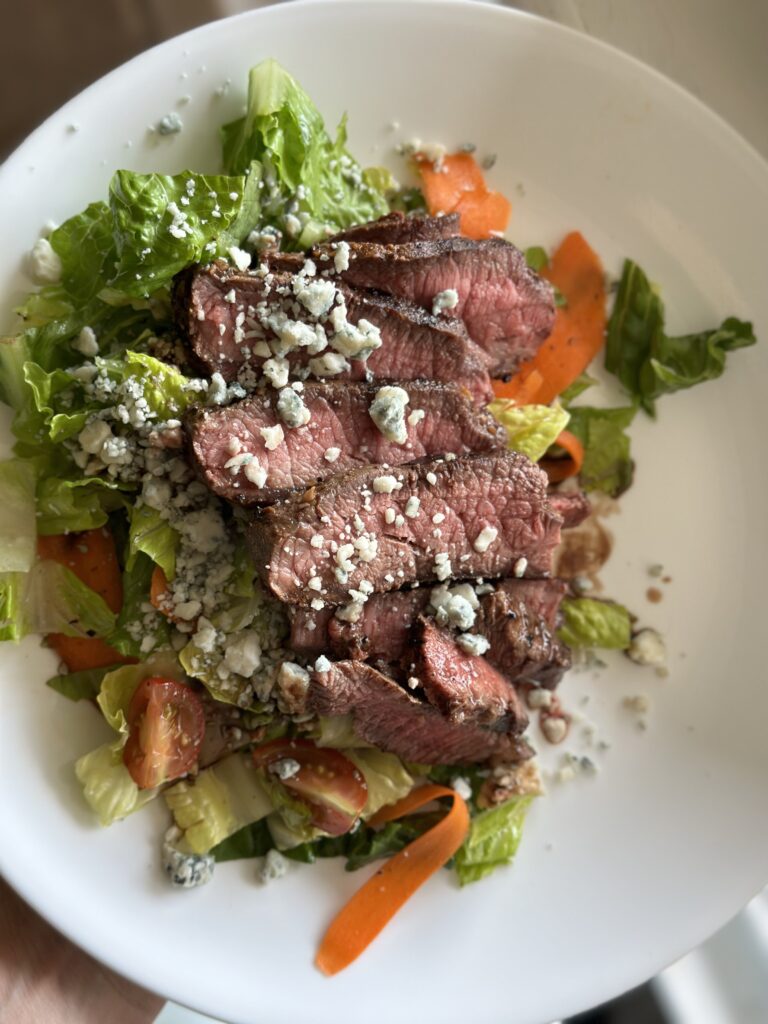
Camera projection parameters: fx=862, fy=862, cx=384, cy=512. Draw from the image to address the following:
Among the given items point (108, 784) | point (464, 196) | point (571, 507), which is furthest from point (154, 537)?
point (464, 196)

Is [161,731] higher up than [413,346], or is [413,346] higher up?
[413,346]

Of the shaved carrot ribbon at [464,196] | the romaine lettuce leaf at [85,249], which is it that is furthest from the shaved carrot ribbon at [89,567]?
the shaved carrot ribbon at [464,196]

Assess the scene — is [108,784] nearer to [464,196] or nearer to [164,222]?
[164,222]

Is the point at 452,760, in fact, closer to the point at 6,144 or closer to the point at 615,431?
the point at 615,431

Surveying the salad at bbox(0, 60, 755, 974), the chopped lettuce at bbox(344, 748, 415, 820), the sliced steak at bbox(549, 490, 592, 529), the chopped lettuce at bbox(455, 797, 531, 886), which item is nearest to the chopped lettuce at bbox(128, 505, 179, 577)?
the salad at bbox(0, 60, 755, 974)

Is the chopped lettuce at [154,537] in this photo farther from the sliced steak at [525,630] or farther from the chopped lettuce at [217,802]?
the sliced steak at [525,630]

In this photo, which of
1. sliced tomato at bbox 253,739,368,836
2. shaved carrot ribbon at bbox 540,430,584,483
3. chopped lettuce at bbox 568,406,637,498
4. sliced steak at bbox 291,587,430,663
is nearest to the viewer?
sliced steak at bbox 291,587,430,663

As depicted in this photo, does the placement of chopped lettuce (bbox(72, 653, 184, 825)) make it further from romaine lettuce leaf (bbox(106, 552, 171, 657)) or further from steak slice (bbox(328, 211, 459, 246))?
steak slice (bbox(328, 211, 459, 246))

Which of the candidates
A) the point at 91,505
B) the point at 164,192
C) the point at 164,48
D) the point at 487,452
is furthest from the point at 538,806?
the point at 164,48
